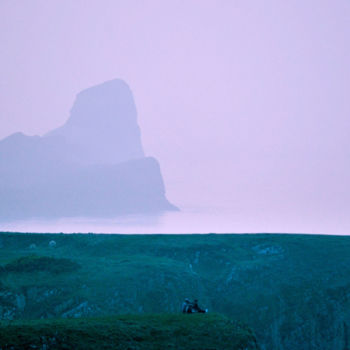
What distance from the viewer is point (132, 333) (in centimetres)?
2562

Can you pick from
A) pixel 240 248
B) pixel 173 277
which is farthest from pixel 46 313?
pixel 240 248

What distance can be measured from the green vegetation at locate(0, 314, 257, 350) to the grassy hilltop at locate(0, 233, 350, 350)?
464 inches

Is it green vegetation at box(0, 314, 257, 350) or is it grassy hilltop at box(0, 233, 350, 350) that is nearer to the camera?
green vegetation at box(0, 314, 257, 350)

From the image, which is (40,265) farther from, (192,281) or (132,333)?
(132,333)

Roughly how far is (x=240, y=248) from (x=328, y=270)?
13.6 meters

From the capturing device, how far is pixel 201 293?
158 ft

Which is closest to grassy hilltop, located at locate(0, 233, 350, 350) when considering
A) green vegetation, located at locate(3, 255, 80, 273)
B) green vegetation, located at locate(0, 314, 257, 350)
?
green vegetation, located at locate(3, 255, 80, 273)

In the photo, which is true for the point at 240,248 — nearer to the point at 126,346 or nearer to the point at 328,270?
the point at 328,270

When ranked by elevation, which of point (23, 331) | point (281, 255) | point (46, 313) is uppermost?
point (281, 255)

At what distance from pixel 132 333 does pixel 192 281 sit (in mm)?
24166

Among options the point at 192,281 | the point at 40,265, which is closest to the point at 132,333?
the point at 192,281

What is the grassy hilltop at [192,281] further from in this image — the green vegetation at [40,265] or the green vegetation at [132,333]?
the green vegetation at [132,333]

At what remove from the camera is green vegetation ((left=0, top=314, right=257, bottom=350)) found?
22.3m

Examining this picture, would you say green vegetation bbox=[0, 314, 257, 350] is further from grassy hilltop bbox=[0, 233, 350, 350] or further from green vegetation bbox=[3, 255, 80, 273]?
green vegetation bbox=[3, 255, 80, 273]
